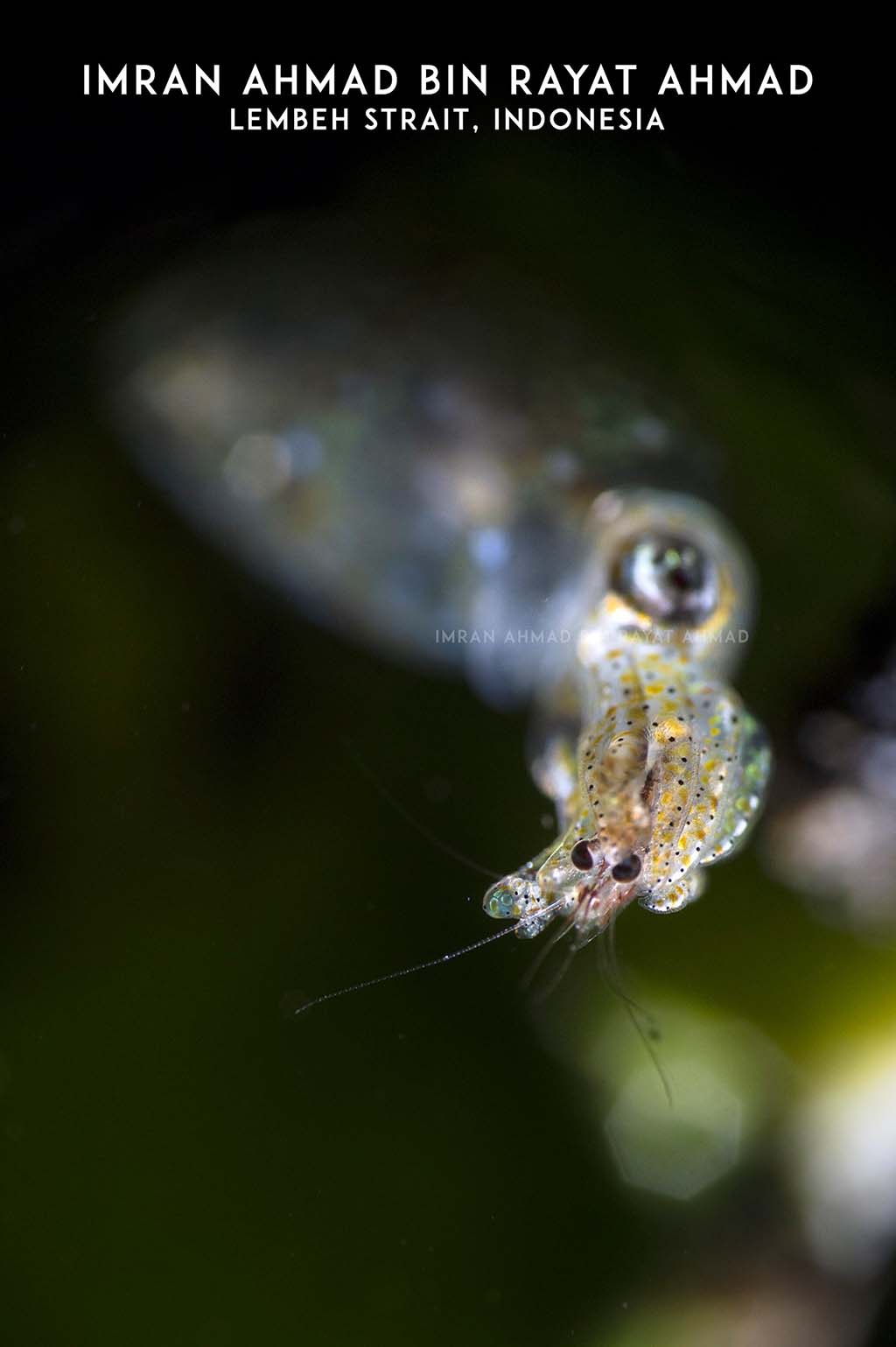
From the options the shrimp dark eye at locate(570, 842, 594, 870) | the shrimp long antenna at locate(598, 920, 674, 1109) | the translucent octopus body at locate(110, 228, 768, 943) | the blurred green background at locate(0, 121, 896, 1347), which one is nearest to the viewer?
the shrimp dark eye at locate(570, 842, 594, 870)

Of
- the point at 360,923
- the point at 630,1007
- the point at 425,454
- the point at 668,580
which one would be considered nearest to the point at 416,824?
the point at 360,923

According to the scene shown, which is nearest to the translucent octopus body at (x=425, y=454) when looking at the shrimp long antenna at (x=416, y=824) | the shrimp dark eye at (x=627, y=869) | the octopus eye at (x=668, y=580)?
the octopus eye at (x=668, y=580)

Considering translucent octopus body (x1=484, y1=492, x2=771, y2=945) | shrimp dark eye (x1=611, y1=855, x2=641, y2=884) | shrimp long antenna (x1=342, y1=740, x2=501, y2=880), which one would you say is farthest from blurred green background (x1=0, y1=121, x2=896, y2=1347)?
shrimp dark eye (x1=611, y1=855, x2=641, y2=884)

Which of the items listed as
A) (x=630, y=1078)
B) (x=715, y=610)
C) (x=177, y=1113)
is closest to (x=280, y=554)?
(x=715, y=610)

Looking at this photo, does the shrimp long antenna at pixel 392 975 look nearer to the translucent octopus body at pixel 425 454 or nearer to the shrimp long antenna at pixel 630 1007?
the shrimp long antenna at pixel 630 1007

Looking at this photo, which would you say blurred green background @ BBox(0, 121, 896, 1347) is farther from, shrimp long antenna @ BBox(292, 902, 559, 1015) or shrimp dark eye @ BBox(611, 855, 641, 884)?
shrimp dark eye @ BBox(611, 855, 641, 884)
